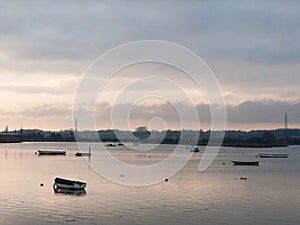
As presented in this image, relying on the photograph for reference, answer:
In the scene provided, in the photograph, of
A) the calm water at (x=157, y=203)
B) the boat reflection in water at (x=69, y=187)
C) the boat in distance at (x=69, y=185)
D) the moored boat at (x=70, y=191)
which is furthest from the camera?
the boat in distance at (x=69, y=185)

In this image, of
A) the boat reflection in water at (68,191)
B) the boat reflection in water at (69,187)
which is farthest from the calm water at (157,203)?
the boat reflection in water at (69,187)

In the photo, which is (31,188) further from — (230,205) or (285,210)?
(285,210)

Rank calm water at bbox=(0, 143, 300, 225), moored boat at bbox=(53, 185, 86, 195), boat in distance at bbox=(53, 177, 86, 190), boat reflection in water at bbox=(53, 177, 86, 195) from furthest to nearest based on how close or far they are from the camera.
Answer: boat in distance at bbox=(53, 177, 86, 190)
boat reflection in water at bbox=(53, 177, 86, 195)
moored boat at bbox=(53, 185, 86, 195)
calm water at bbox=(0, 143, 300, 225)

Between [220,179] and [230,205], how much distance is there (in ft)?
69.6

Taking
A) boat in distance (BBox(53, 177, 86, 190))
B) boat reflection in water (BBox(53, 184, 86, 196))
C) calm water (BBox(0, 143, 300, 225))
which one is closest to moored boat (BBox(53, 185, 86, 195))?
boat reflection in water (BBox(53, 184, 86, 196))

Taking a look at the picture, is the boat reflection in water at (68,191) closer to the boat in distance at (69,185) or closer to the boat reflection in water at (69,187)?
the boat reflection in water at (69,187)

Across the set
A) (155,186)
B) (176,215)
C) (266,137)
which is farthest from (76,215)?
(266,137)

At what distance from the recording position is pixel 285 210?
33281 millimetres

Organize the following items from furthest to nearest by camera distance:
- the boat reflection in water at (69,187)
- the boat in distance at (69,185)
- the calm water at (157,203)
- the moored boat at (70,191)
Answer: the boat in distance at (69,185), the boat reflection in water at (69,187), the moored boat at (70,191), the calm water at (157,203)

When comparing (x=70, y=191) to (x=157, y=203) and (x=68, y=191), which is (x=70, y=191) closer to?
(x=68, y=191)

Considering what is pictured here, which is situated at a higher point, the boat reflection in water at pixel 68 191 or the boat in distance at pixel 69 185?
the boat in distance at pixel 69 185

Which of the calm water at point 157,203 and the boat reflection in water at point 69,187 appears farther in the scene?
the boat reflection in water at point 69,187

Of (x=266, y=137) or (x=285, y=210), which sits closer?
(x=285, y=210)

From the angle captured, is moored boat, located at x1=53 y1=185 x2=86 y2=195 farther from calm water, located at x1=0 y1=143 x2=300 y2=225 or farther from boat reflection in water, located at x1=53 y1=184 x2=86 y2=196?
calm water, located at x1=0 y1=143 x2=300 y2=225
